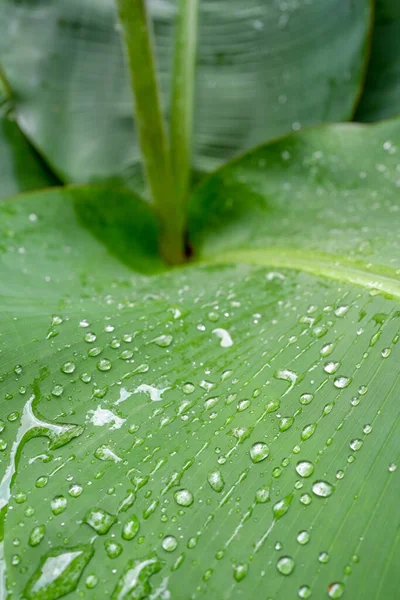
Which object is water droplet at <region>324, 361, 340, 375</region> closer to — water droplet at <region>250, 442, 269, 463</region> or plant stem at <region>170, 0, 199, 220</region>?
water droplet at <region>250, 442, 269, 463</region>

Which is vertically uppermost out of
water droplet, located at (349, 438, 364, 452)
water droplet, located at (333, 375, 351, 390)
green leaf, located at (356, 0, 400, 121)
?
green leaf, located at (356, 0, 400, 121)

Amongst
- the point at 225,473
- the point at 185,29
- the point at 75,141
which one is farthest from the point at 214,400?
the point at 185,29

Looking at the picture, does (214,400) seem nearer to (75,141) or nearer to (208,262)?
(208,262)

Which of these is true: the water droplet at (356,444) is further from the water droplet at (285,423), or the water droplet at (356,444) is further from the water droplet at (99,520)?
the water droplet at (99,520)

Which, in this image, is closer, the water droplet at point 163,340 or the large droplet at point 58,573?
the large droplet at point 58,573

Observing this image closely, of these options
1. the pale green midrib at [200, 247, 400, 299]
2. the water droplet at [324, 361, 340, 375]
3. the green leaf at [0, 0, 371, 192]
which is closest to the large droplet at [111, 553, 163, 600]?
the water droplet at [324, 361, 340, 375]

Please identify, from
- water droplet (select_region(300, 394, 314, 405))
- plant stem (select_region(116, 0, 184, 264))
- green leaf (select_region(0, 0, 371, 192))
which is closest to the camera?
water droplet (select_region(300, 394, 314, 405))

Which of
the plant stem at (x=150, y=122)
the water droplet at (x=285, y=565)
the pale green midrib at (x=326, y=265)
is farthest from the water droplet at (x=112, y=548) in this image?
the plant stem at (x=150, y=122)
